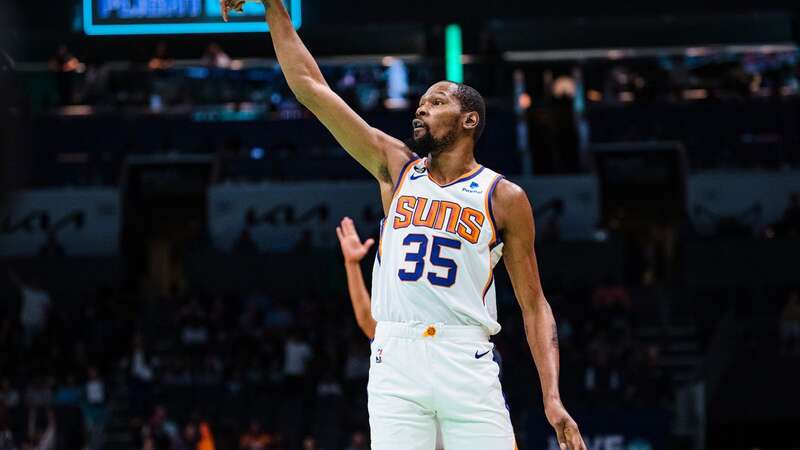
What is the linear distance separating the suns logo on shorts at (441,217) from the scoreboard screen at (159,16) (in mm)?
7092

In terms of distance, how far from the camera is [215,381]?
20688 millimetres

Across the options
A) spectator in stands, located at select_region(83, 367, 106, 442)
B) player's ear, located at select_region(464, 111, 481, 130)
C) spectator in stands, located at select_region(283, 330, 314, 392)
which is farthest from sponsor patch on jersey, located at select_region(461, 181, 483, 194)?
spectator in stands, located at select_region(283, 330, 314, 392)

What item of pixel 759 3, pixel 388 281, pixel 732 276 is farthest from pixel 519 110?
pixel 388 281

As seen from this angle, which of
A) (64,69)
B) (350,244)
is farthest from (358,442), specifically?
(64,69)

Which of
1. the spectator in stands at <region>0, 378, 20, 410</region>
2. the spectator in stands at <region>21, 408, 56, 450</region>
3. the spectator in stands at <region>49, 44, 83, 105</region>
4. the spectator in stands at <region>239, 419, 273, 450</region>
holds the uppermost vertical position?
the spectator in stands at <region>49, 44, 83, 105</region>

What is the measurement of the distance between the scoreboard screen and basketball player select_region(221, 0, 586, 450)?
6803 millimetres

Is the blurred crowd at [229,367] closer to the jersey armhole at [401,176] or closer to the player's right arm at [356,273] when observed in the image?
the player's right arm at [356,273]

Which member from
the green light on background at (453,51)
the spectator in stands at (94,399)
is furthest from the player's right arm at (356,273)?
Result: the spectator in stands at (94,399)

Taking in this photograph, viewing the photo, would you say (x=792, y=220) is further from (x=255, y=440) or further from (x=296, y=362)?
(x=255, y=440)

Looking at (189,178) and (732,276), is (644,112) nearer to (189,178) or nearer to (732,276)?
(732,276)

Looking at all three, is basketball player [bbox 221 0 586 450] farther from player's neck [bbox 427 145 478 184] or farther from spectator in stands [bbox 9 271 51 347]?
A: spectator in stands [bbox 9 271 51 347]

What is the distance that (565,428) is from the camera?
5344 mm

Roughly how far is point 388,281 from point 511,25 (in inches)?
891

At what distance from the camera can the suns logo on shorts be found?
552cm
